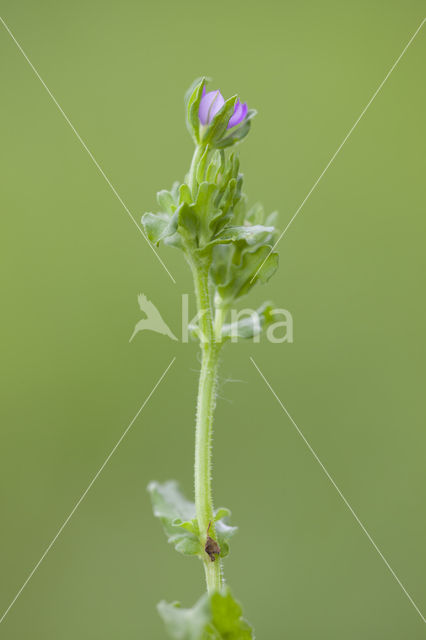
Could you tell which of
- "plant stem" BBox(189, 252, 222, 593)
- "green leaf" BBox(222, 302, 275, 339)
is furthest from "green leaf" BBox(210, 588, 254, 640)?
"green leaf" BBox(222, 302, 275, 339)

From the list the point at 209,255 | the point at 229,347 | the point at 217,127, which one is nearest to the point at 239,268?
the point at 209,255

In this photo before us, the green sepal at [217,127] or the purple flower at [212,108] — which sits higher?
the purple flower at [212,108]

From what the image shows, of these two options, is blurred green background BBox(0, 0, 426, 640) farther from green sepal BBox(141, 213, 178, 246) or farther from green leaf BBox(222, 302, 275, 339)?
green sepal BBox(141, 213, 178, 246)

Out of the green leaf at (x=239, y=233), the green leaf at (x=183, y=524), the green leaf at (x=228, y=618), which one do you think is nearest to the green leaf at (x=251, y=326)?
the green leaf at (x=239, y=233)

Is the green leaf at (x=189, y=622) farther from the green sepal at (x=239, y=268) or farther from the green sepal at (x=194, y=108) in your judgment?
the green sepal at (x=194, y=108)

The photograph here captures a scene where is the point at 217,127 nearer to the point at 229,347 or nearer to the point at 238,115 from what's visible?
the point at 238,115

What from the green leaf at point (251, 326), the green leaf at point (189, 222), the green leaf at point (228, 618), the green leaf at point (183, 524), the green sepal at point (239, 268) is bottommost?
the green leaf at point (228, 618)
